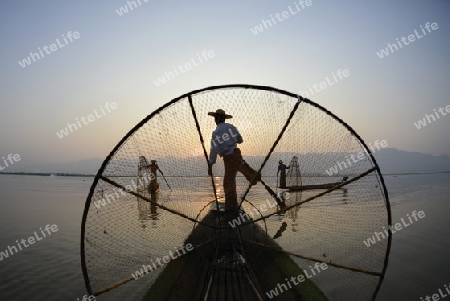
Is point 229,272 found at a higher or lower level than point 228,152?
lower

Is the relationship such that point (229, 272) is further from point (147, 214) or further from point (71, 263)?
point (147, 214)

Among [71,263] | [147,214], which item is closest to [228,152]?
[71,263]

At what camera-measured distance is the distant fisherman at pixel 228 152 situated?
4.36 meters

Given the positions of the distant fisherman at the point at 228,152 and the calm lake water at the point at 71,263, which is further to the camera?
the calm lake water at the point at 71,263

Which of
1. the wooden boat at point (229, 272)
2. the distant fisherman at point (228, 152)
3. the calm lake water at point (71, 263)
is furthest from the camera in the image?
the calm lake water at point (71, 263)

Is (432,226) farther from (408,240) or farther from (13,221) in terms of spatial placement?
(13,221)

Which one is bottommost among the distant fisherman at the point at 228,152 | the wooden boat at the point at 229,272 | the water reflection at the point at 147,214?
the wooden boat at the point at 229,272

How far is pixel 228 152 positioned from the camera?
4.44 metres

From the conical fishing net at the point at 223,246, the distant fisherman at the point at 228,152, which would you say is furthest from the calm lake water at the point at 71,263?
the distant fisherman at the point at 228,152

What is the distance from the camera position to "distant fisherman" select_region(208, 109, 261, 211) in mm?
4363

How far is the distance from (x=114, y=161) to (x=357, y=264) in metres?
6.16

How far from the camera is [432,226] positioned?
9359mm

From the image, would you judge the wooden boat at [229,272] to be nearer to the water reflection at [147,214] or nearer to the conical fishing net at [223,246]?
the conical fishing net at [223,246]

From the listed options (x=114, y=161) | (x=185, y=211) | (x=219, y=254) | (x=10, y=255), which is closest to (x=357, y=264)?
(x=219, y=254)
